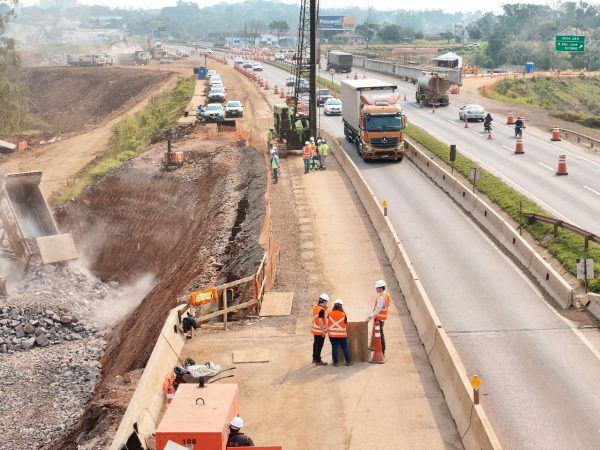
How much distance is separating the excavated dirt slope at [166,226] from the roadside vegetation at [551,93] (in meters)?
41.2

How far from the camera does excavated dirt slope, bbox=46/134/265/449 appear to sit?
30.6 m

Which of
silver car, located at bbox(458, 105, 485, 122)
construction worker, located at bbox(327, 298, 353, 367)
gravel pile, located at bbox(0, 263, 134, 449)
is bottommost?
gravel pile, located at bbox(0, 263, 134, 449)

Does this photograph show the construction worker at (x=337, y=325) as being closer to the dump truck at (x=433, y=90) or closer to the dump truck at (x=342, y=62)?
the dump truck at (x=433, y=90)

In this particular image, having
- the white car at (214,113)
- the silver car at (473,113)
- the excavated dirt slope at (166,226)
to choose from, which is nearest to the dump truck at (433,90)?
the silver car at (473,113)

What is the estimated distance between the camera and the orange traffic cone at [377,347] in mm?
19312

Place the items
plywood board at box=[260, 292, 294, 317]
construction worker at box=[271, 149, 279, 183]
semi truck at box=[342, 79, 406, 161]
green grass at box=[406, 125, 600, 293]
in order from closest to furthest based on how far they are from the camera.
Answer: plywood board at box=[260, 292, 294, 317] < green grass at box=[406, 125, 600, 293] < construction worker at box=[271, 149, 279, 183] < semi truck at box=[342, 79, 406, 161]

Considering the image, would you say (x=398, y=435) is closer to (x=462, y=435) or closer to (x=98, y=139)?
(x=462, y=435)

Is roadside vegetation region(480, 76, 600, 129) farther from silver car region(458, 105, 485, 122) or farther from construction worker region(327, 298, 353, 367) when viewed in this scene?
construction worker region(327, 298, 353, 367)

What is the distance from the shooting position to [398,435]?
52.9 feet

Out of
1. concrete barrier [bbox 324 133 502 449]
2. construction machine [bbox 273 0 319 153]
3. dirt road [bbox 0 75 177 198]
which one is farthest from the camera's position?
dirt road [bbox 0 75 177 198]

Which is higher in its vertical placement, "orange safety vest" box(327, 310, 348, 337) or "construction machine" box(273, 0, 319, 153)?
"construction machine" box(273, 0, 319, 153)

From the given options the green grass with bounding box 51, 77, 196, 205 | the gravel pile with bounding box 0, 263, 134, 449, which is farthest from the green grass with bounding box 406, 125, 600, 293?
the green grass with bounding box 51, 77, 196, 205

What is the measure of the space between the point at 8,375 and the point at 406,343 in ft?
48.2

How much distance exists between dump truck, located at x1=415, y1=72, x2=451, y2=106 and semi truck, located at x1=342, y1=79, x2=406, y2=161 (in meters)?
25.8
